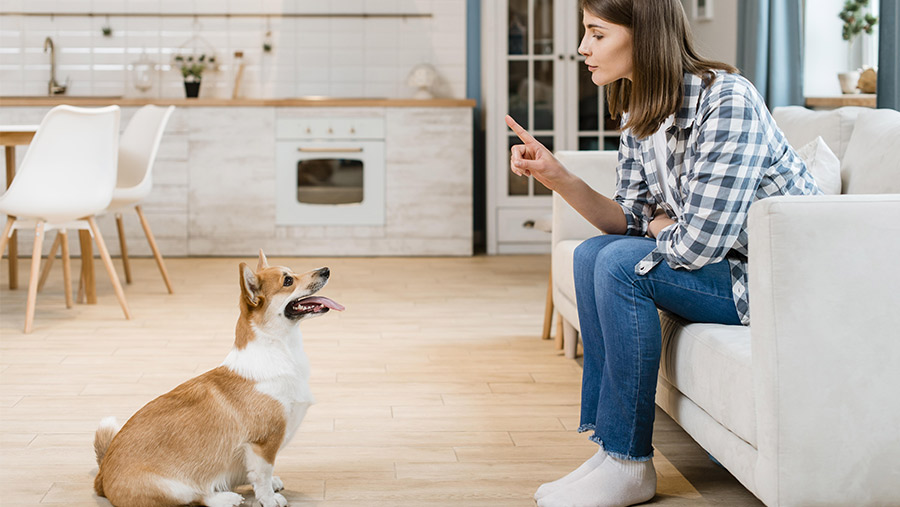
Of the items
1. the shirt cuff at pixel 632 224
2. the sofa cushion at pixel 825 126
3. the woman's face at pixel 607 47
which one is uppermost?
the woman's face at pixel 607 47

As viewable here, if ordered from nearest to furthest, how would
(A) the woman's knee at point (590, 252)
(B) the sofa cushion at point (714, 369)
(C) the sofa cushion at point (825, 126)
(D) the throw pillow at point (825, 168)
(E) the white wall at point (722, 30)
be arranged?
(B) the sofa cushion at point (714, 369), (A) the woman's knee at point (590, 252), (D) the throw pillow at point (825, 168), (C) the sofa cushion at point (825, 126), (E) the white wall at point (722, 30)

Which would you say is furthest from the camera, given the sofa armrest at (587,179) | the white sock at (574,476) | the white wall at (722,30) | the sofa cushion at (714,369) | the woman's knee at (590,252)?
the white wall at (722,30)

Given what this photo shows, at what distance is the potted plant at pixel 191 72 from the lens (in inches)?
210

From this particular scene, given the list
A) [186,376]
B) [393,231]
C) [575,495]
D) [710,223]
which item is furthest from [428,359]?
[393,231]

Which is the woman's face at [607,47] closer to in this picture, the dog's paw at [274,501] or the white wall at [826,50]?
the dog's paw at [274,501]

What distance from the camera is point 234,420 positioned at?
1575 millimetres

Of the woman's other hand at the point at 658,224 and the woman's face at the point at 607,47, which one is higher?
the woman's face at the point at 607,47

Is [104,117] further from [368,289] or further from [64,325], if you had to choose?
[368,289]

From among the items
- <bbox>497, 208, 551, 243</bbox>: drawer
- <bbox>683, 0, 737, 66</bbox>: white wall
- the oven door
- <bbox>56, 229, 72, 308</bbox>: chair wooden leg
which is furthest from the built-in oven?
<bbox>683, 0, 737, 66</bbox>: white wall

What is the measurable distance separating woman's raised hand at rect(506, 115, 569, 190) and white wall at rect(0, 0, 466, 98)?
13.3ft

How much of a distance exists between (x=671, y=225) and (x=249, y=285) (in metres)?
0.76

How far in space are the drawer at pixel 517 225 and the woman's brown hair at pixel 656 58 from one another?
3715 mm

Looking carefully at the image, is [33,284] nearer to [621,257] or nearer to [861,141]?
[621,257]

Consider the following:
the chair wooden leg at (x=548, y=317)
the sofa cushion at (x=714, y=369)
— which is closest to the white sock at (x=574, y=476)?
the sofa cushion at (x=714, y=369)
